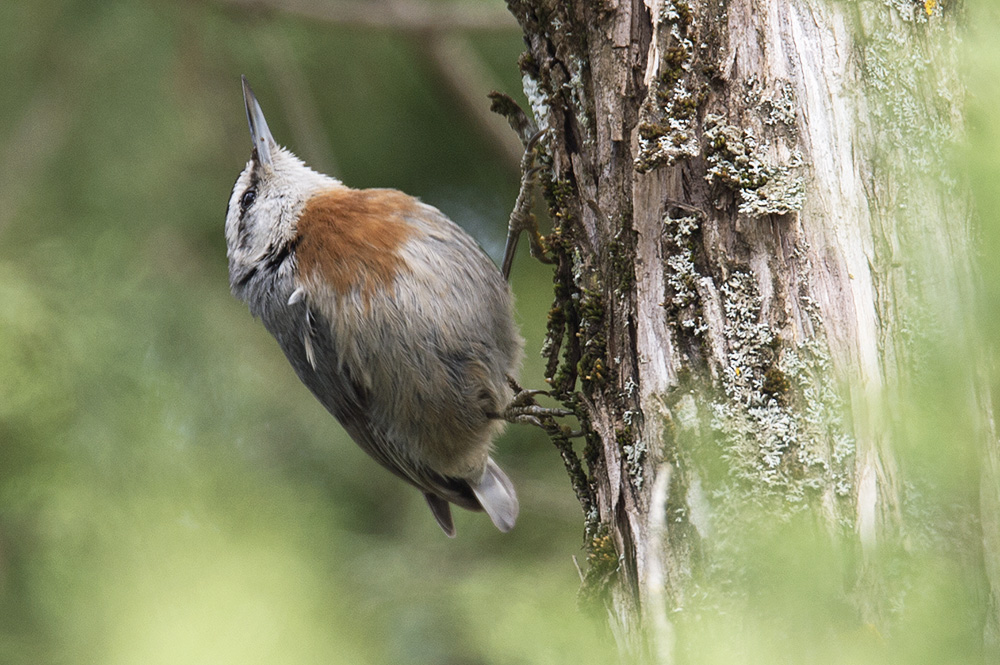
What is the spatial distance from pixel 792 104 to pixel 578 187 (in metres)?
0.48

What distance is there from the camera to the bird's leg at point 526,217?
2.46m

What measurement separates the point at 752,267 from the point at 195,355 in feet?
7.12

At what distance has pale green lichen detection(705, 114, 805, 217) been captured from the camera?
158 cm

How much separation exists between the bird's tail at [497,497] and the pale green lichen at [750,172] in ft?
5.93

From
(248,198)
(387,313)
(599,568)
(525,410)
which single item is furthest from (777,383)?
(248,198)

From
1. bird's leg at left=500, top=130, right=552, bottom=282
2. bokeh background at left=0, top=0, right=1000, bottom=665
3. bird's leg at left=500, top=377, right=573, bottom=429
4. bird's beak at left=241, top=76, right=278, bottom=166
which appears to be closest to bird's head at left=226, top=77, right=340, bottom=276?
bird's beak at left=241, top=76, right=278, bottom=166

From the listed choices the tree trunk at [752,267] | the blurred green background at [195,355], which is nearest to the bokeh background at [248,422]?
the blurred green background at [195,355]

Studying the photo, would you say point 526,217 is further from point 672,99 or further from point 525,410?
point 672,99

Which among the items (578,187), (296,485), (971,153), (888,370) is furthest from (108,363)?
(971,153)

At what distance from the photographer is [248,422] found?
125 inches

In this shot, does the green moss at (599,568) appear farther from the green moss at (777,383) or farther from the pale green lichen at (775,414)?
the green moss at (777,383)

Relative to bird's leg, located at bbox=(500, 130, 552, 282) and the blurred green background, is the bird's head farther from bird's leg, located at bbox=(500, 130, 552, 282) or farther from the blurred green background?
bird's leg, located at bbox=(500, 130, 552, 282)

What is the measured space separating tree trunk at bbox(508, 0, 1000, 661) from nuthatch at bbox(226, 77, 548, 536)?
0.89 meters

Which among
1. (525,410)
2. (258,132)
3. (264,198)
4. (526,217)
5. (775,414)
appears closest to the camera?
(775,414)
